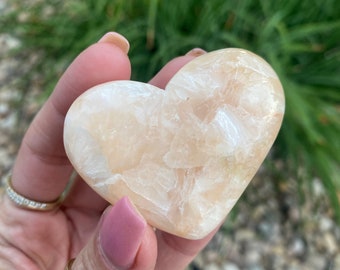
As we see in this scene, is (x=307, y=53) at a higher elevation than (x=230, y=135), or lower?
lower

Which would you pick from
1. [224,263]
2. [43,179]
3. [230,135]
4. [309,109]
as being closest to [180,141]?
[230,135]

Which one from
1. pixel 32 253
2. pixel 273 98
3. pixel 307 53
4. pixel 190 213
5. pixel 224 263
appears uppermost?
pixel 273 98

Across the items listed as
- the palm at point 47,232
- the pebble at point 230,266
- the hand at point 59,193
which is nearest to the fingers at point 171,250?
the hand at point 59,193

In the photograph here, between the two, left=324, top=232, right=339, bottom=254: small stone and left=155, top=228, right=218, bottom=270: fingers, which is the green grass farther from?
left=155, top=228, right=218, bottom=270: fingers

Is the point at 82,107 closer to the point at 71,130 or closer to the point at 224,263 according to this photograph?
the point at 71,130

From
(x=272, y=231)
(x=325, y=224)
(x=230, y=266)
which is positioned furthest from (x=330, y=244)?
(x=230, y=266)

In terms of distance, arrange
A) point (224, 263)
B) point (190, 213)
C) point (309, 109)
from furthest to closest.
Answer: point (224, 263)
point (309, 109)
point (190, 213)

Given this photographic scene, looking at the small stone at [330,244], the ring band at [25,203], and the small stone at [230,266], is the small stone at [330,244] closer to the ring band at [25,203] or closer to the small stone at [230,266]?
the small stone at [230,266]

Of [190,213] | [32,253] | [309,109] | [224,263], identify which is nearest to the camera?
[190,213]
